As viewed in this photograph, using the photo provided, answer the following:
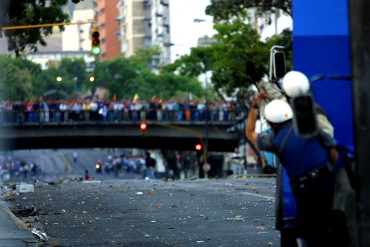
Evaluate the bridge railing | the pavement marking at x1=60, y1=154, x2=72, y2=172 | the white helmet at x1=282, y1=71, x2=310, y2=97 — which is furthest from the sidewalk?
the pavement marking at x1=60, y1=154, x2=72, y2=172

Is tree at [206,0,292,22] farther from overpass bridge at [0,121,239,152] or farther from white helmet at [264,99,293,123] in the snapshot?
white helmet at [264,99,293,123]

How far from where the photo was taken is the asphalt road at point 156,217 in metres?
16.3

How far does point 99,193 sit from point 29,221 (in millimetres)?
10212

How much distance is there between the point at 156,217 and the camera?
2072cm

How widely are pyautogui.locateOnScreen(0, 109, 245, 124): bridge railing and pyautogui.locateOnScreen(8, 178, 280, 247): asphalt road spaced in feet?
165

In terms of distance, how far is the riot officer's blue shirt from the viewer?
9.66 metres

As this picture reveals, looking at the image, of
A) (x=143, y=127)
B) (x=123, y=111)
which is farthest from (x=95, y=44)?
(x=123, y=111)

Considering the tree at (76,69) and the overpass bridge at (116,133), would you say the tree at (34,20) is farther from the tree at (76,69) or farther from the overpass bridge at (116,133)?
the tree at (76,69)

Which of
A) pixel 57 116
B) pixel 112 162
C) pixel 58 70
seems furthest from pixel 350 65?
pixel 58 70

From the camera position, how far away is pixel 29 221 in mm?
20188

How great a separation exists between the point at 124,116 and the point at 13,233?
68.0 meters

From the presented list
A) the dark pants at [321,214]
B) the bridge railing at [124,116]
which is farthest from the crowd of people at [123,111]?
the dark pants at [321,214]

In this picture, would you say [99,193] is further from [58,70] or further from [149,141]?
[58,70]

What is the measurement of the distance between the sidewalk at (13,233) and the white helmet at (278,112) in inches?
204
